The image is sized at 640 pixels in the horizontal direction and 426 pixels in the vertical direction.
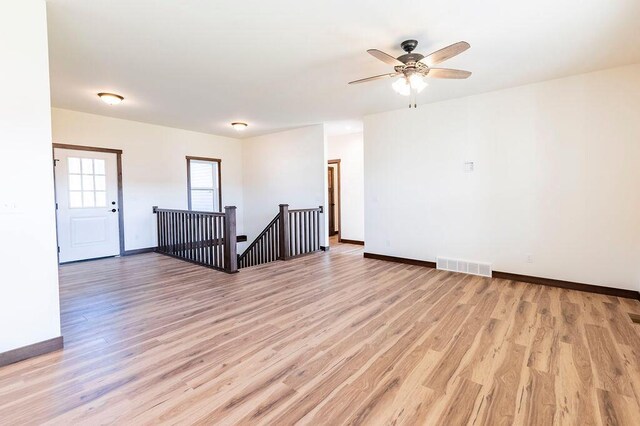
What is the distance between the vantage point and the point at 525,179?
424 cm

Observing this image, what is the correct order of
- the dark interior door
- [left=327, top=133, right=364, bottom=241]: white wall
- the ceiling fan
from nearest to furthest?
the ceiling fan
[left=327, top=133, right=364, bottom=241]: white wall
the dark interior door

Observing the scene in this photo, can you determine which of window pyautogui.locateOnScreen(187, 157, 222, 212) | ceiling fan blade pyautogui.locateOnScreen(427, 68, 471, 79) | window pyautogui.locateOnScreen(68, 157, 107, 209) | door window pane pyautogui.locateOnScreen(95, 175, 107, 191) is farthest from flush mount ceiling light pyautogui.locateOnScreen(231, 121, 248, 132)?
ceiling fan blade pyautogui.locateOnScreen(427, 68, 471, 79)

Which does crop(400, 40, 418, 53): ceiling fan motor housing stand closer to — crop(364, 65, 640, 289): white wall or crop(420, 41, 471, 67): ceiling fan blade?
crop(420, 41, 471, 67): ceiling fan blade

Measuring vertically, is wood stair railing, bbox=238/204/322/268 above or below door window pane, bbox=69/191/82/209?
below

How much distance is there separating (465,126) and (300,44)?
297 cm

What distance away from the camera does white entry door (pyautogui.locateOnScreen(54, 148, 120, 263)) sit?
545 centimetres

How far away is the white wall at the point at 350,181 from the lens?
298 inches

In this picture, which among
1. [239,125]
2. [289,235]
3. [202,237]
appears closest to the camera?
[202,237]

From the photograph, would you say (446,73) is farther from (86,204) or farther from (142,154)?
(86,204)

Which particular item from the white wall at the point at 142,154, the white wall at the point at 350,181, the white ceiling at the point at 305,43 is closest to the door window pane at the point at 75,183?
the white wall at the point at 142,154

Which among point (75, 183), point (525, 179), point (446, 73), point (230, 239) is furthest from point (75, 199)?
point (525, 179)

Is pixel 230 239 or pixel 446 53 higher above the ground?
pixel 446 53

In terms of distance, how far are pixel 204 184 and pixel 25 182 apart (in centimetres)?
547

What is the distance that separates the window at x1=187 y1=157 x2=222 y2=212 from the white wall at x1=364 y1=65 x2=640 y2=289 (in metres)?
4.29
